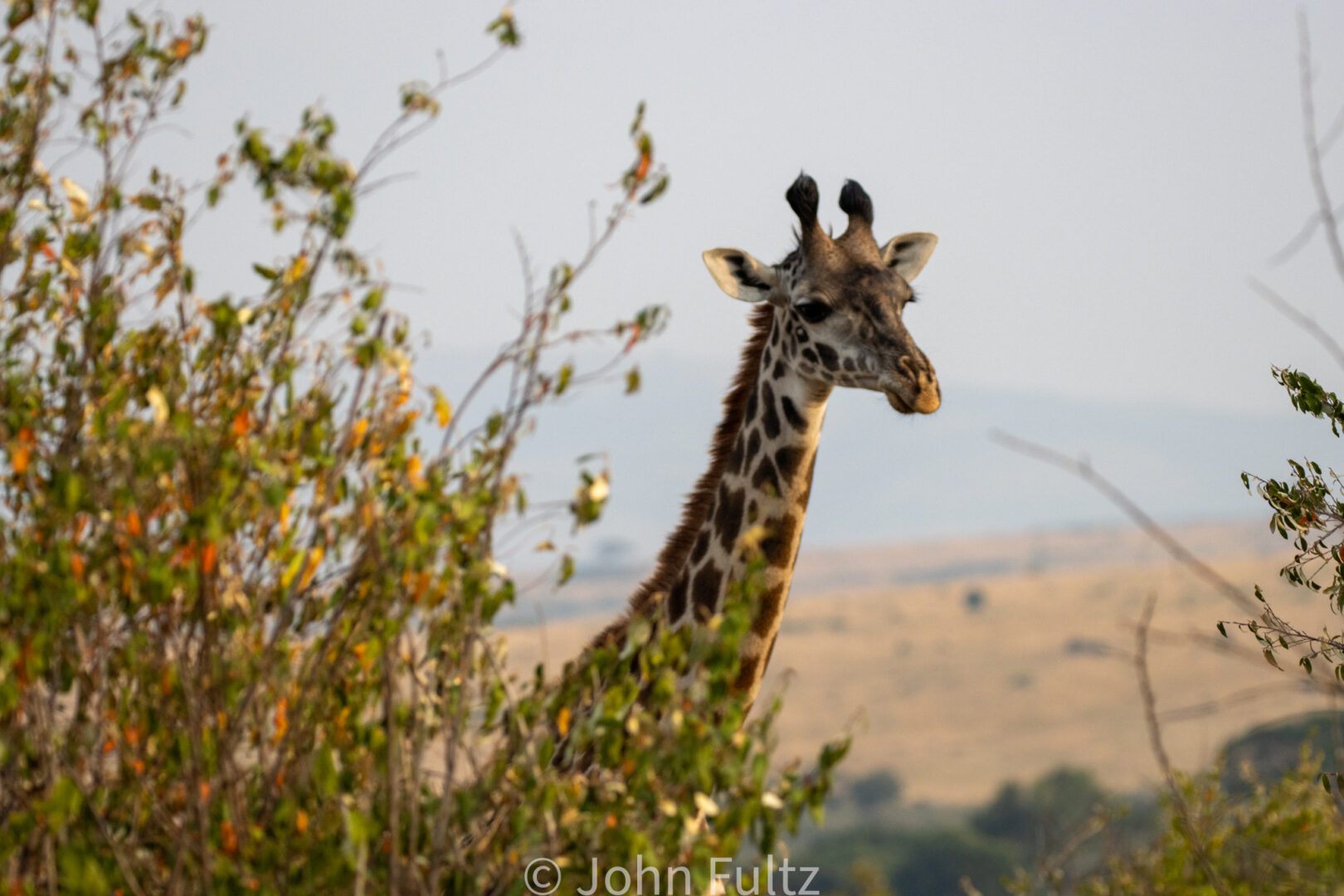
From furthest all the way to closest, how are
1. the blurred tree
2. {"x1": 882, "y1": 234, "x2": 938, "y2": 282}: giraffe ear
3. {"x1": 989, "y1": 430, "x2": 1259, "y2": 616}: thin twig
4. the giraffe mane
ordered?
1. the blurred tree
2. {"x1": 882, "y1": 234, "x2": 938, "y2": 282}: giraffe ear
3. the giraffe mane
4. {"x1": 989, "y1": 430, "x2": 1259, "y2": 616}: thin twig

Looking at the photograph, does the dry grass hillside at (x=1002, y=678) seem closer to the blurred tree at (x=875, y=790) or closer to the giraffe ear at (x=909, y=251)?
the blurred tree at (x=875, y=790)

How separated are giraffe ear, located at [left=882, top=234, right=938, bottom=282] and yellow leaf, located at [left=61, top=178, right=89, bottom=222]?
505cm

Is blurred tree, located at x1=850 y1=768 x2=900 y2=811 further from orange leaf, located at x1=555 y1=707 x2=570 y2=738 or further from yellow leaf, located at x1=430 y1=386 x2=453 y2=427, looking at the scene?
yellow leaf, located at x1=430 y1=386 x2=453 y2=427

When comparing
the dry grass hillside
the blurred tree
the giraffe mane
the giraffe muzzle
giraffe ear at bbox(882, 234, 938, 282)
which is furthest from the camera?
the dry grass hillside

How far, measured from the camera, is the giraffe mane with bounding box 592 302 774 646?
9.05 metres

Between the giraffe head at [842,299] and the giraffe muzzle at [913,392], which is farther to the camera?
the giraffe head at [842,299]

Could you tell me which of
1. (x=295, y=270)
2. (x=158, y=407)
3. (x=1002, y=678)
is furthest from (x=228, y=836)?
(x=1002, y=678)

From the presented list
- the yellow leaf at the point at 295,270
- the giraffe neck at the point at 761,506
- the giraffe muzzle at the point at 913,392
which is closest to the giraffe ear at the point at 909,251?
the giraffe neck at the point at 761,506

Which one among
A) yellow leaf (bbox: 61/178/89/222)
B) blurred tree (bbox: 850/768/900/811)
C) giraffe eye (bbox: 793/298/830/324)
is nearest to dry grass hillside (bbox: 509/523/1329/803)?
blurred tree (bbox: 850/768/900/811)

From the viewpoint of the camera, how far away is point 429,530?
5621 millimetres

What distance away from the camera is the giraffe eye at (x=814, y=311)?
29.8 feet

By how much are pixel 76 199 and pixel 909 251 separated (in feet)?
17.4

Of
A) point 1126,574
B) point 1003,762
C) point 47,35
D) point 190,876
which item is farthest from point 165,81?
point 1126,574

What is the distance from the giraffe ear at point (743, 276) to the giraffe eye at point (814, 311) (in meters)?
0.50
